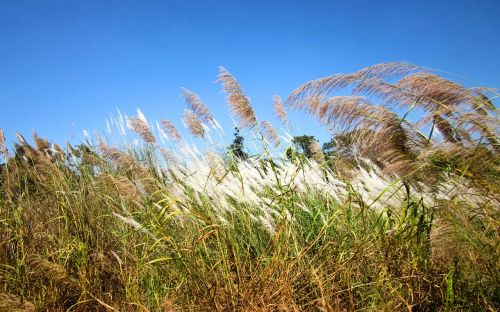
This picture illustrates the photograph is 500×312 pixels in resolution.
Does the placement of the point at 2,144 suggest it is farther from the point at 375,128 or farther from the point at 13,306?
the point at 375,128

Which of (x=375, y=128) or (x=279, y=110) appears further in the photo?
(x=279, y=110)

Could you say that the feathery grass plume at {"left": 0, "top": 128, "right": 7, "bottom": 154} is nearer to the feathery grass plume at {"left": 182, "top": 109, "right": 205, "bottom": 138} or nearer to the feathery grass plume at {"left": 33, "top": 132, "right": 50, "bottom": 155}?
the feathery grass plume at {"left": 33, "top": 132, "right": 50, "bottom": 155}

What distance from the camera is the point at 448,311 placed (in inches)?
69.0

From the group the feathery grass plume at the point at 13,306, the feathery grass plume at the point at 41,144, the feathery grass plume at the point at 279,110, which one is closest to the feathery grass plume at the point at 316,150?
the feathery grass plume at the point at 279,110

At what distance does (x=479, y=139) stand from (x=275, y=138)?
1912 mm

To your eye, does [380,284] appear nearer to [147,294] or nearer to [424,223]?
[424,223]

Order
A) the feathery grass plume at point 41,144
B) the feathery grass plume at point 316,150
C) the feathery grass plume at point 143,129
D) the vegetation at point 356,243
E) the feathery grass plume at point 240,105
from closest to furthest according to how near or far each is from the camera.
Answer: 1. the vegetation at point 356,243
2. the feathery grass plume at point 240,105
3. the feathery grass plume at point 143,129
4. the feathery grass plume at point 316,150
5. the feathery grass plume at point 41,144

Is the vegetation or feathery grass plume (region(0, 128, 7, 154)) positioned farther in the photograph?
feathery grass plume (region(0, 128, 7, 154))

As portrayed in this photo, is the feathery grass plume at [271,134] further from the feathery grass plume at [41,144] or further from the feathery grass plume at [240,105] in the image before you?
the feathery grass plume at [41,144]

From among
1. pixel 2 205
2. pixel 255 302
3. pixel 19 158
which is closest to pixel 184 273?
pixel 255 302

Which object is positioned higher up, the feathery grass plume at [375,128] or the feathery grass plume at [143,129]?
the feathery grass plume at [143,129]

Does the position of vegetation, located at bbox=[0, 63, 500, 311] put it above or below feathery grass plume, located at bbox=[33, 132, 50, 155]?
below

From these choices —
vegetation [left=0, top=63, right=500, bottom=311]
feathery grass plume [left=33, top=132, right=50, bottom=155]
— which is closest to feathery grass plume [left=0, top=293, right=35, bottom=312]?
vegetation [left=0, top=63, right=500, bottom=311]

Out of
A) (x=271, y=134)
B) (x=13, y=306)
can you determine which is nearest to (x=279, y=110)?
(x=271, y=134)
